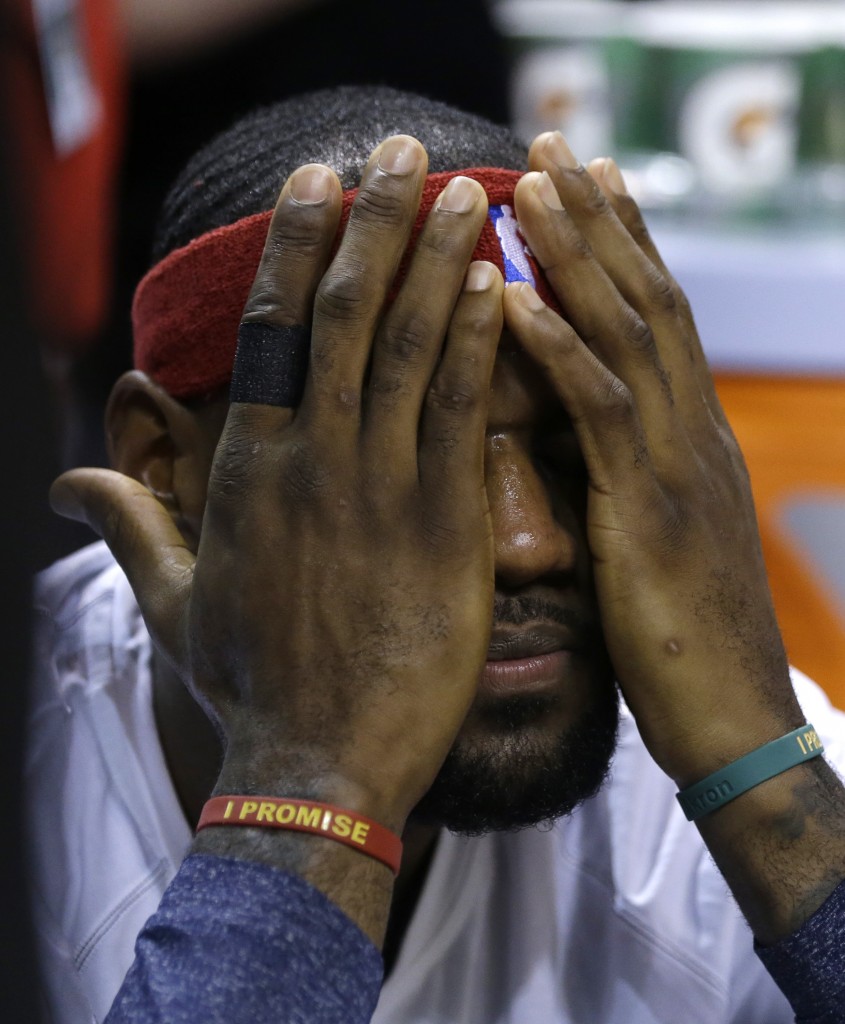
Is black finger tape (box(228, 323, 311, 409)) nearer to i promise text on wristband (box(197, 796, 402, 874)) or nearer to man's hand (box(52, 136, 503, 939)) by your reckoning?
man's hand (box(52, 136, 503, 939))

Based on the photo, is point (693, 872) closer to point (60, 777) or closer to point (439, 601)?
point (439, 601)

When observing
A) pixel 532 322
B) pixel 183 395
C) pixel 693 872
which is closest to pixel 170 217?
pixel 183 395

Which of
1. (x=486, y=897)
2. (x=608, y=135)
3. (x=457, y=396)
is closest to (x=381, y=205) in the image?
(x=457, y=396)

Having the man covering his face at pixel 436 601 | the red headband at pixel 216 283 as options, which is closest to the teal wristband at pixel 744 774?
the man covering his face at pixel 436 601

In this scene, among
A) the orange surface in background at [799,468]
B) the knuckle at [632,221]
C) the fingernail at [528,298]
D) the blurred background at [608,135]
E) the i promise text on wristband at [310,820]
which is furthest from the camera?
the orange surface in background at [799,468]

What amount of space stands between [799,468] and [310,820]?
4.72ft

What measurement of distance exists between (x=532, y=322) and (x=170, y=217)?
1.57 feet

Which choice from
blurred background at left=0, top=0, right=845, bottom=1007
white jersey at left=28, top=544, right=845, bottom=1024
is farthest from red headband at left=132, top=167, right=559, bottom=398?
blurred background at left=0, top=0, right=845, bottom=1007

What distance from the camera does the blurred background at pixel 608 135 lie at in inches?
72.2

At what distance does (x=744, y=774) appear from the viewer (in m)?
0.96

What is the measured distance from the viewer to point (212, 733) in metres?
1.12

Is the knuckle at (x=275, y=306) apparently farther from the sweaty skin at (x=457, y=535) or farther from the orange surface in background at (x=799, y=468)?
the orange surface in background at (x=799, y=468)

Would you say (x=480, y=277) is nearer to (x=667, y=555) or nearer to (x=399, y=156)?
(x=399, y=156)

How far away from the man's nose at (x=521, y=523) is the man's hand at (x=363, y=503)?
0.21 feet
